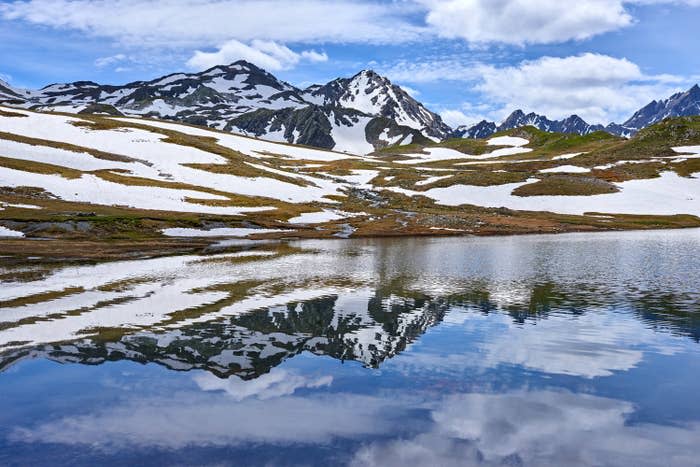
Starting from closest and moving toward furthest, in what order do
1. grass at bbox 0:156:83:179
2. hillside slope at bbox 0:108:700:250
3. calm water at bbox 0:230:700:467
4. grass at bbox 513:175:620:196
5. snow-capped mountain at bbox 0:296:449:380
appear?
1. calm water at bbox 0:230:700:467
2. snow-capped mountain at bbox 0:296:449:380
3. hillside slope at bbox 0:108:700:250
4. grass at bbox 0:156:83:179
5. grass at bbox 513:175:620:196

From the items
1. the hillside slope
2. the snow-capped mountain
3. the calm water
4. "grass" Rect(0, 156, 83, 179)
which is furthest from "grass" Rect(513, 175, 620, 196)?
the snow-capped mountain

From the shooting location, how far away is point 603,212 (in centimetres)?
12075

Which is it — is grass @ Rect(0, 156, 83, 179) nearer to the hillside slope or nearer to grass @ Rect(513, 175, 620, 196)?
the hillside slope

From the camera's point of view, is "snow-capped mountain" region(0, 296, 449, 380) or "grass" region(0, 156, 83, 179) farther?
"grass" region(0, 156, 83, 179)

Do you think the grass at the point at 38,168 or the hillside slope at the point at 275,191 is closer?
the hillside slope at the point at 275,191

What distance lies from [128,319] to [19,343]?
5.66m

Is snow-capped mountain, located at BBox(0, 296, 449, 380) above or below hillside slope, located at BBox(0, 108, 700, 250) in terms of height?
below

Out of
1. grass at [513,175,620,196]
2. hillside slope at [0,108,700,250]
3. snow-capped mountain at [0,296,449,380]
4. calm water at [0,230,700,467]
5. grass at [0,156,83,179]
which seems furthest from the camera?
grass at [513,175,620,196]

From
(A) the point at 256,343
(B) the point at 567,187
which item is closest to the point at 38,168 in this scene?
(A) the point at 256,343

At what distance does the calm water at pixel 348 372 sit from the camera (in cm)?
1363

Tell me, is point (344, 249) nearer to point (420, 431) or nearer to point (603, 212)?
point (420, 431)

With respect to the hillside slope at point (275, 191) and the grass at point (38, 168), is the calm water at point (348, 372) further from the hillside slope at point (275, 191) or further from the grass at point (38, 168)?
the grass at point (38, 168)

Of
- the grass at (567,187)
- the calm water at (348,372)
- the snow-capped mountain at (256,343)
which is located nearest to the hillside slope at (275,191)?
the grass at (567,187)

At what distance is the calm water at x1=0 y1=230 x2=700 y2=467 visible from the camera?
537 inches
